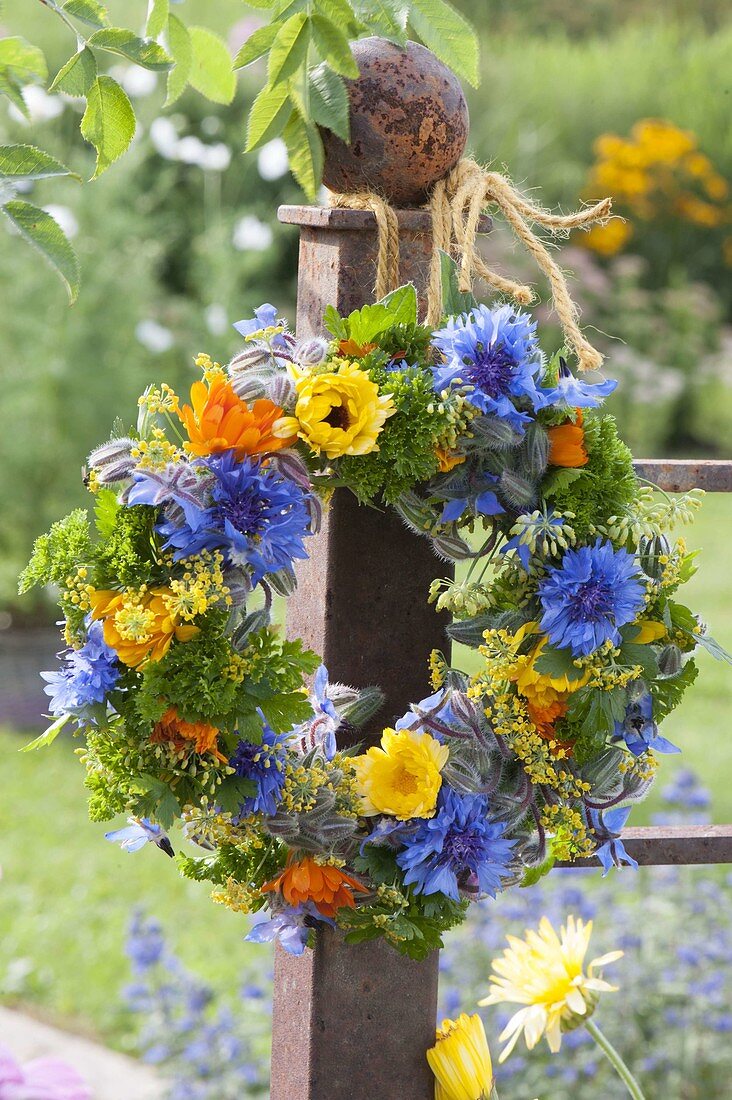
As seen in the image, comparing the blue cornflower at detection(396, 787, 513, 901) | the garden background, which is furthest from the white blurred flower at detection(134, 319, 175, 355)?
the blue cornflower at detection(396, 787, 513, 901)

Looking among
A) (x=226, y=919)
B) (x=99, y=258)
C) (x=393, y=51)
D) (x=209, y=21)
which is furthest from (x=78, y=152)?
(x=393, y=51)

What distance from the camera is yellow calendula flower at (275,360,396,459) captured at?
104cm

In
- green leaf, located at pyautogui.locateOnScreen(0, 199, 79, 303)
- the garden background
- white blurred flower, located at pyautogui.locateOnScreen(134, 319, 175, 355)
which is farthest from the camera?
white blurred flower, located at pyautogui.locateOnScreen(134, 319, 175, 355)

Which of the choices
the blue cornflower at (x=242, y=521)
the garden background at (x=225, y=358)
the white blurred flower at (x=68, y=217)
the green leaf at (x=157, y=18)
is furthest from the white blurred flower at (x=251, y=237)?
the blue cornflower at (x=242, y=521)

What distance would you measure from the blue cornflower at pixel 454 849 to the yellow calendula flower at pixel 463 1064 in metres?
0.22

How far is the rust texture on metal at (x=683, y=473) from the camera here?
1.35 m

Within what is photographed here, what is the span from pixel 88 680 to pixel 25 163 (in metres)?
0.41

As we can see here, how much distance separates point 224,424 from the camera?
40.4 inches

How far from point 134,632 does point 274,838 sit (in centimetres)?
29

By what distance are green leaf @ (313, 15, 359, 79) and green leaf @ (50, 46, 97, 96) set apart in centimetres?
19

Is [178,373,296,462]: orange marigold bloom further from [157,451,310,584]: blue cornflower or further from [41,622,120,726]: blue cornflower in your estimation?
[41,622,120,726]: blue cornflower

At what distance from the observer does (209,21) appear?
21.0 feet

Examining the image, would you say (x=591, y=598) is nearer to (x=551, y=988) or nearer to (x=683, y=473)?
(x=683, y=473)

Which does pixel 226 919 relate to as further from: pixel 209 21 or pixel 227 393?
pixel 209 21
